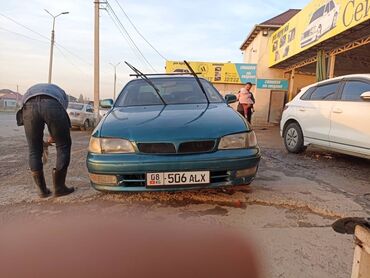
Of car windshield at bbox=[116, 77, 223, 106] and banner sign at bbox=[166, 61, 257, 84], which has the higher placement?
banner sign at bbox=[166, 61, 257, 84]

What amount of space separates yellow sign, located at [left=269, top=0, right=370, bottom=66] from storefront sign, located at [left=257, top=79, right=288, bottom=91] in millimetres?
2088

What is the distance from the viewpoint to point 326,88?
19.1ft

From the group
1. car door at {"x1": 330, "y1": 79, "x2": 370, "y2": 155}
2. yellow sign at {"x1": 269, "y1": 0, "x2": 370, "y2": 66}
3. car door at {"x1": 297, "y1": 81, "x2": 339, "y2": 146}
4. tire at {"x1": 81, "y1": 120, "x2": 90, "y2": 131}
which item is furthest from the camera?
tire at {"x1": 81, "y1": 120, "x2": 90, "y2": 131}

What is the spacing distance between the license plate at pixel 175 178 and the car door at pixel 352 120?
296 centimetres

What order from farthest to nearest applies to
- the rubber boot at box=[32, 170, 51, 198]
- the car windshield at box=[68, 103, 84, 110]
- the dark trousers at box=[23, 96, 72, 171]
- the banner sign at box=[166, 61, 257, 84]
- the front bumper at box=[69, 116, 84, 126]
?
the banner sign at box=[166, 61, 257, 84]
the car windshield at box=[68, 103, 84, 110]
the front bumper at box=[69, 116, 84, 126]
the rubber boot at box=[32, 170, 51, 198]
the dark trousers at box=[23, 96, 72, 171]

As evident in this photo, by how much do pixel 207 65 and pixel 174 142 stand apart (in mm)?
17093

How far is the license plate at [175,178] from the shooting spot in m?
2.88

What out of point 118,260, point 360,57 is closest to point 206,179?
point 118,260

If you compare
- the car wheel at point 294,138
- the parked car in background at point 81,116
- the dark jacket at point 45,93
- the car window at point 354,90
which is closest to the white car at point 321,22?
the car wheel at point 294,138

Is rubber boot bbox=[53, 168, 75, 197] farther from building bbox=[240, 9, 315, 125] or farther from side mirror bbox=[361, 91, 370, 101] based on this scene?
building bbox=[240, 9, 315, 125]

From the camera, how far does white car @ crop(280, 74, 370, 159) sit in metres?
4.73

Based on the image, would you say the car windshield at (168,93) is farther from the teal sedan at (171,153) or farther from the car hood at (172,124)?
the teal sedan at (171,153)

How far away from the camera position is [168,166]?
113 inches

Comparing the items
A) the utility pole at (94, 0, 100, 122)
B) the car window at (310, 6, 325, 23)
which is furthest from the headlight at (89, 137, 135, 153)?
the utility pole at (94, 0, 100, 122)
